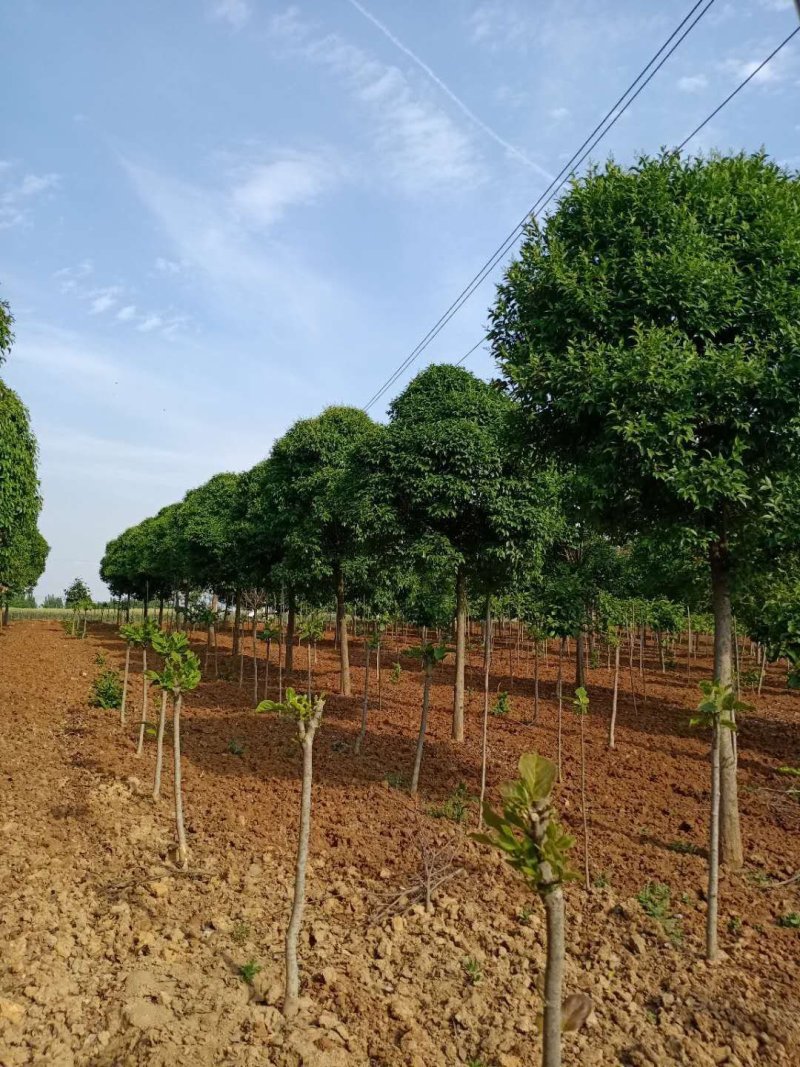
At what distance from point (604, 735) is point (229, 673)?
1281cm

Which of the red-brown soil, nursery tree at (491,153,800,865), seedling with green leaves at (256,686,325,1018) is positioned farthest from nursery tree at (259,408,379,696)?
seedling with green leaves at (256,686,325,1018)

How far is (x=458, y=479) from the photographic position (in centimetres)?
1086

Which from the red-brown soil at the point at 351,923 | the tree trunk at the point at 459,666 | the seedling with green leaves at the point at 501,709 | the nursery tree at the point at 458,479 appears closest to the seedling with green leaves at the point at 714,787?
the red-brown soil at the point at 351,923

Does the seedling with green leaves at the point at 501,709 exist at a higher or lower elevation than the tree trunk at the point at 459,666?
lower

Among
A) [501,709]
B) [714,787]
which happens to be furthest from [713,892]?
[501,709]

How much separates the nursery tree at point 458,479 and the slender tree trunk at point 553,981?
26.4 feet

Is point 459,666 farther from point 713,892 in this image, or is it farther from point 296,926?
point 296,926

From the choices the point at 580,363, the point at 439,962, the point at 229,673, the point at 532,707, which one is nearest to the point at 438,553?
the point at 580,363

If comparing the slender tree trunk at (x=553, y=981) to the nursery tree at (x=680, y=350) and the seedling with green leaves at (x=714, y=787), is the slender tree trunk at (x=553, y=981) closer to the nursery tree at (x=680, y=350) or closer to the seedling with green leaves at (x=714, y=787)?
the seedling with green leaves at (x=714, y=787)

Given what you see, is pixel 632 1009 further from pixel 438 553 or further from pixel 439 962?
pixel 438 553

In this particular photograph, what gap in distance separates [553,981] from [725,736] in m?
5.31

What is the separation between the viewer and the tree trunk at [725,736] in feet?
24.2

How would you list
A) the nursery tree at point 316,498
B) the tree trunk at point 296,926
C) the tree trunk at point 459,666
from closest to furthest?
the tree trunk at point 296,926 → the tree trunk at point 459,666 → the nursery tree at point 316,498

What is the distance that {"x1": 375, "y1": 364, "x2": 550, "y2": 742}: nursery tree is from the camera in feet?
35.9
